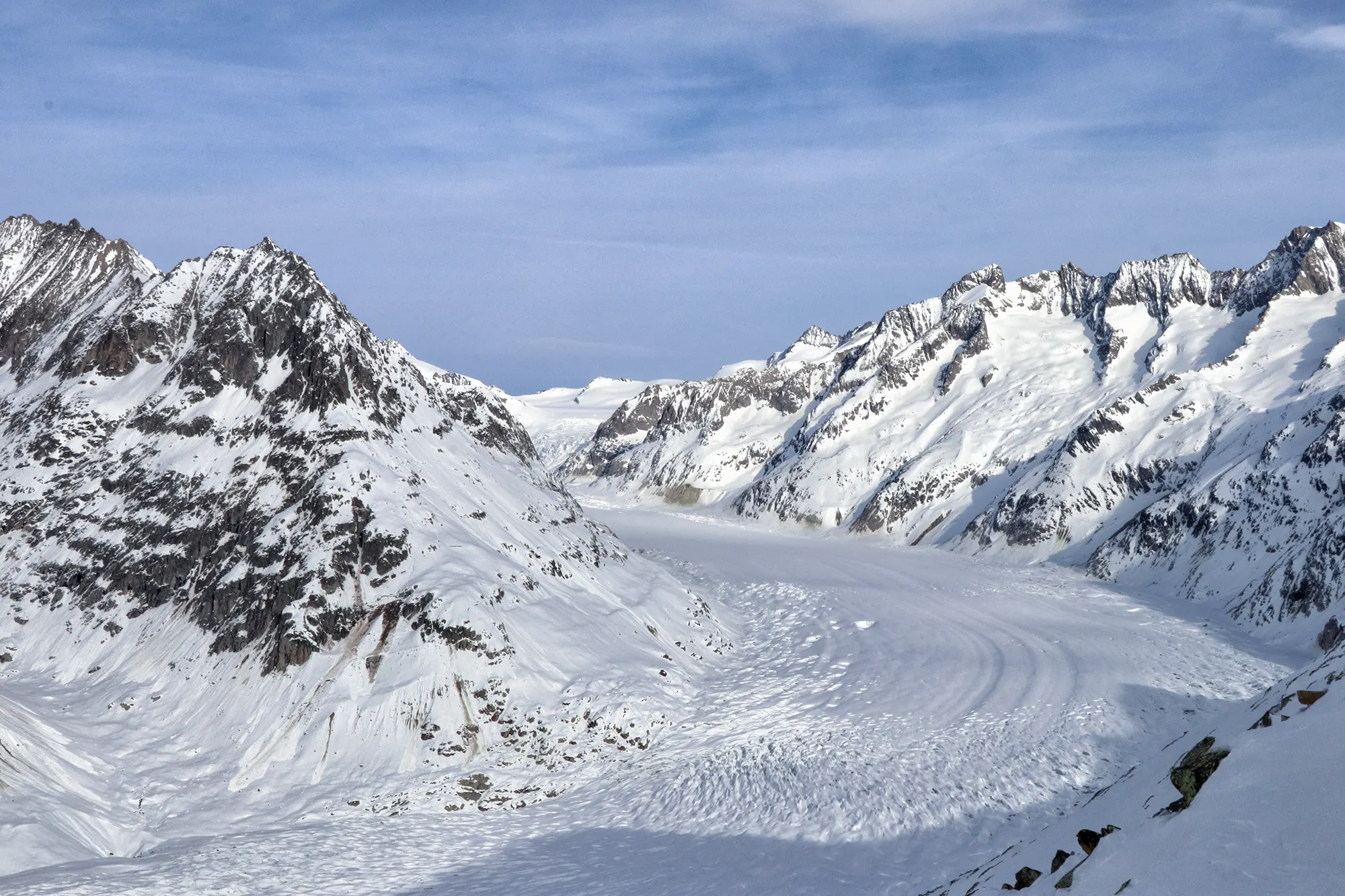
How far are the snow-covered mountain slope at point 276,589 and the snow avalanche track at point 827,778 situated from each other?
8.80 feet

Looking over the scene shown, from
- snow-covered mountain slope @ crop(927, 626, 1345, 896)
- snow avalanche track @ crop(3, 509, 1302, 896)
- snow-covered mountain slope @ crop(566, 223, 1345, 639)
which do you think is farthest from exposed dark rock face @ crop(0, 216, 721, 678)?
snow-covered mountain slope @ crop(566, 223, 1345, 639)

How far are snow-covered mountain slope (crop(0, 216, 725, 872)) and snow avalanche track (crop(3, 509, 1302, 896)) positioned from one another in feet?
8.80

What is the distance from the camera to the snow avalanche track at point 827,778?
87.5 ft

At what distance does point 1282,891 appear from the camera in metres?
10.8

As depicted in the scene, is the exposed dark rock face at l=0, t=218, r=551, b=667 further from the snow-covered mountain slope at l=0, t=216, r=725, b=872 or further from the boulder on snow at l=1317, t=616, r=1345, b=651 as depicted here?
the boulder on snow at l=1317, t=616, r=1345, b=651

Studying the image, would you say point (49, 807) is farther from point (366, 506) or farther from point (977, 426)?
point (977, 426)

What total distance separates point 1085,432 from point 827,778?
6936 centimetres

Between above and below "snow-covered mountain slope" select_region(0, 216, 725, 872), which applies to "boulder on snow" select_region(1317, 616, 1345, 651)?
below

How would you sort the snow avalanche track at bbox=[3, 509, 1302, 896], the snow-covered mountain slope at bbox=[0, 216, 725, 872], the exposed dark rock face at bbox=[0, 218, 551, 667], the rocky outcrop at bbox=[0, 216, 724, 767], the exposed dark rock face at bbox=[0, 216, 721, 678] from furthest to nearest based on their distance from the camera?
the exposed dark rock face at bbox=[0, 218, 551, 667], the exposed dark rock face at bbox=[0, 216, 721, 678], the rocky outcrop at bbox=[0, 216, 724, 767], the snow-covered mountain slope at bbox=[0, 216, 725, 872], the snow avalanche track at bbox=[3, 509, 1302, 896]

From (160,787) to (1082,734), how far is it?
34600 mm

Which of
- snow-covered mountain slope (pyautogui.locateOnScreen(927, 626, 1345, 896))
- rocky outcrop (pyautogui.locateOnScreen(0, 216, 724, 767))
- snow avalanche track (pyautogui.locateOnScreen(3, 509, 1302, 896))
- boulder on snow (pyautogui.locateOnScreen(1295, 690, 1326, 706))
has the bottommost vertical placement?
snow avalanche track (pyautogui.locateOnScreen(3, 509, 1302, 896))

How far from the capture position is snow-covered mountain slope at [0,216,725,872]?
3459 centimetres

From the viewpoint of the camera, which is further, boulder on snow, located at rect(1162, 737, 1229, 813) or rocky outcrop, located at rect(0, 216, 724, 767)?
rocky outcrop, located at rect(0, 216, 724, 767)

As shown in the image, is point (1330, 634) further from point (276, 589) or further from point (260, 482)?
point (260, 482)
